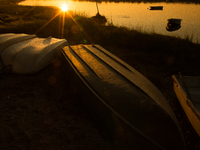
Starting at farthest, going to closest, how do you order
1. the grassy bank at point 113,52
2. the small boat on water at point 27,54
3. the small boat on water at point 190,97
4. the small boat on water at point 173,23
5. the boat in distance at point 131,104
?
1. the small boat on water at point 173,23
2. the small boat on water at point 27,54
3. the small boat on water at point 190,97
4. the grassy bank at point 113,52
5. the boat in distance at point 131,104

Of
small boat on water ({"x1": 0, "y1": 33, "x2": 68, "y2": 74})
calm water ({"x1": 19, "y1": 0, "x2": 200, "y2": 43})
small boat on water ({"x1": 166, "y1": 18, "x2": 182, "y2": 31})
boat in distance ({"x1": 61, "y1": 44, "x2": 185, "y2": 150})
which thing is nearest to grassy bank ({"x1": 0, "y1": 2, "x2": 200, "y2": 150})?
small boat on water ({"x1": 0, "y1": 33, "x2": 68, "y2": 74})

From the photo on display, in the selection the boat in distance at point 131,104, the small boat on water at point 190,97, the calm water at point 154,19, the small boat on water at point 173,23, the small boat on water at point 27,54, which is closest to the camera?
the boat in distance at point 131,104

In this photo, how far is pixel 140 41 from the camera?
7.96m

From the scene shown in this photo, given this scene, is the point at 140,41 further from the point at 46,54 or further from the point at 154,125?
the point at 154,125

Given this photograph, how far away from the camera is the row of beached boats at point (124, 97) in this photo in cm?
226

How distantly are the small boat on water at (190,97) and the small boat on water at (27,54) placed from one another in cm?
384

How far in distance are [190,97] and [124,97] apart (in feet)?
6.99

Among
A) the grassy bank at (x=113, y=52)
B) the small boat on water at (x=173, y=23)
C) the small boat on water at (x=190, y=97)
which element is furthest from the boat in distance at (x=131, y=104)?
the small boat on water at (x=173, y=23)

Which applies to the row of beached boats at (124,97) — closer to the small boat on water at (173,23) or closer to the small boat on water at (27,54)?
the small boat on water at (27,54)

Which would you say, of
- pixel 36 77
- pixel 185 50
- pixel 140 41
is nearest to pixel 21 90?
pixel 36 77

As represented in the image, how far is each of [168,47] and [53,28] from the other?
640 cm

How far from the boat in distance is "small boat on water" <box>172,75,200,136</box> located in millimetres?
870

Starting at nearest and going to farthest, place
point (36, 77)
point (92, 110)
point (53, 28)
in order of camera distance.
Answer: point (92, 110) → point (36, 77) → point (53, 28)

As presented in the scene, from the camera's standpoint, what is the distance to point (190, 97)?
375cm
